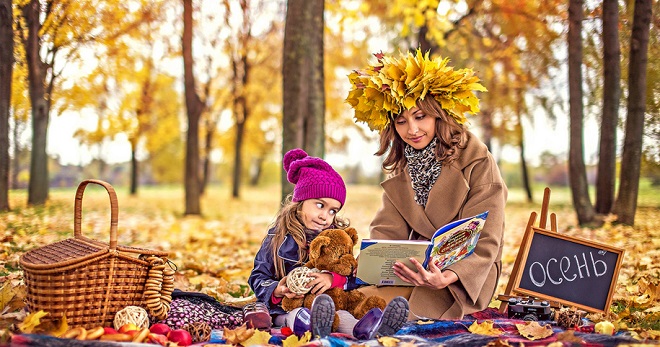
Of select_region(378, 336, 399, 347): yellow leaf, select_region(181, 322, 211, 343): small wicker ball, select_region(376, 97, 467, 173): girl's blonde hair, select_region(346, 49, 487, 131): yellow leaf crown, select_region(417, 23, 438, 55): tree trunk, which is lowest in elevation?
select_region(181, 322, 211, 343): small wicker ball

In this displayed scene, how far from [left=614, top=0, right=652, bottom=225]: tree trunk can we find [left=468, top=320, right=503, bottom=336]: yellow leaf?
3.40 m

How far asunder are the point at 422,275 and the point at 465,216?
56 cm

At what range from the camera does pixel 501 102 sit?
44.0 ft

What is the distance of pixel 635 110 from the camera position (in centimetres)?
571

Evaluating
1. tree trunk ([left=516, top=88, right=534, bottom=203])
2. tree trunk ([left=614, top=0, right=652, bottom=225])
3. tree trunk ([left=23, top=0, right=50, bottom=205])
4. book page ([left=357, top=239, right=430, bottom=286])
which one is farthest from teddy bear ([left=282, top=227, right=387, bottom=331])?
tree trunk ([left=516, top=88, right=534, bottom=203])

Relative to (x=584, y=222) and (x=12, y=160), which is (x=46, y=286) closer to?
(x=12, y=160)

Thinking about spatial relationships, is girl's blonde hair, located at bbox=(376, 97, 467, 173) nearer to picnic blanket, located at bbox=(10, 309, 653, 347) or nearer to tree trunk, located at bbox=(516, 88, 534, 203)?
picnic blanket, located at bbox=(10, 309, 653, 347)

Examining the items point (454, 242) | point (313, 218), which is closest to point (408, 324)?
point (454, 242)

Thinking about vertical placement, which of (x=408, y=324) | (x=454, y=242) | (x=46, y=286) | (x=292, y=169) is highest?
(x=292, y=169)

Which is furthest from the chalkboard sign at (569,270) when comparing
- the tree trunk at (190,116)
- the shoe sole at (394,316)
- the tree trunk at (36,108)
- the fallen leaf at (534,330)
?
the tree trunk at (190,116)

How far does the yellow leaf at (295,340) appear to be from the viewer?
2.88 meters

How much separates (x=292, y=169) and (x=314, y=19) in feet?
10.5

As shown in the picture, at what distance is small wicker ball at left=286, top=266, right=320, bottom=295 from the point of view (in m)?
3.19

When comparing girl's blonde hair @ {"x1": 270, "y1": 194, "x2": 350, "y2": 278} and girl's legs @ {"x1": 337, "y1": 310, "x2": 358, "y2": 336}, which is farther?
girl's blonde hair @ {"x1": 270, "y1": 194, "x2": 350, "y2": 278}
